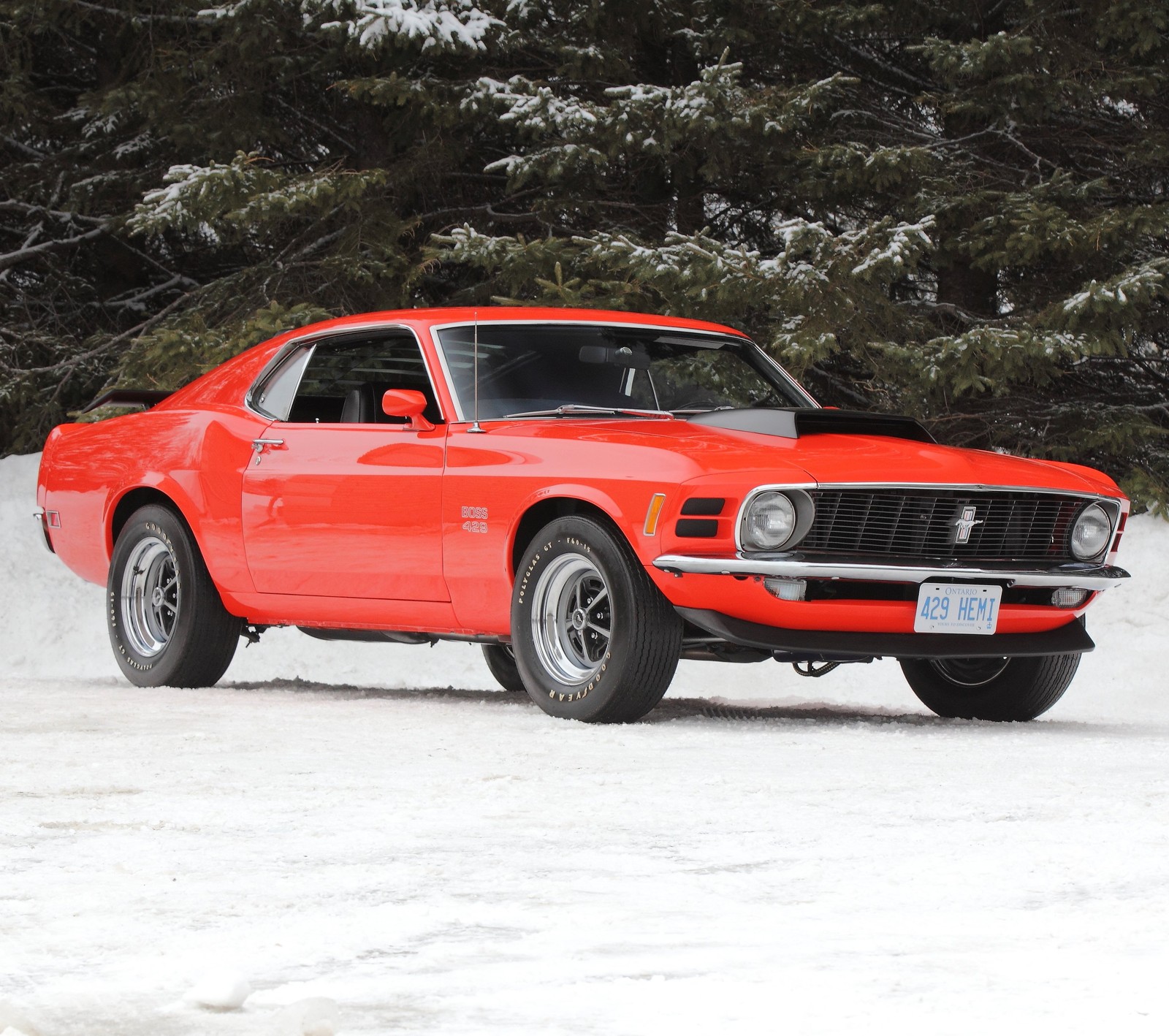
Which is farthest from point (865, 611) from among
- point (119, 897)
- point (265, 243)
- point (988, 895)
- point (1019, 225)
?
point (265, 243)

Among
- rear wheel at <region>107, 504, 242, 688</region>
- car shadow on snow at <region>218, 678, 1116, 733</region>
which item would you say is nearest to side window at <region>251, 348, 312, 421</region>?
rear wheel at <region>107, 504, 242, 688</region>

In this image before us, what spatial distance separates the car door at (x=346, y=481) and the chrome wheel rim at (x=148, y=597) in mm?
826

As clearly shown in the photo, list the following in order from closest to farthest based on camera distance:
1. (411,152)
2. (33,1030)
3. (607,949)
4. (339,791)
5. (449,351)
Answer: (33,1030) → (607,949) → (339,791) → (449,351) → (411,152)

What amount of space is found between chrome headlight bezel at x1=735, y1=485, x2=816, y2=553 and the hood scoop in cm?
53

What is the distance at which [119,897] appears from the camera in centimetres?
359

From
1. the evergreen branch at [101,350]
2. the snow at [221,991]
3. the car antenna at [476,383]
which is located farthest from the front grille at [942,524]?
the evergreen branch at [101,350]

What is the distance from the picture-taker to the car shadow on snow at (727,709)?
7.25 m

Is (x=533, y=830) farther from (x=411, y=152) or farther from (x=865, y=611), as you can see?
(x=411, y=152)

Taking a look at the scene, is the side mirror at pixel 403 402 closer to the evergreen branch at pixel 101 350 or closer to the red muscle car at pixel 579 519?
the red muscle car at pixel 579 519

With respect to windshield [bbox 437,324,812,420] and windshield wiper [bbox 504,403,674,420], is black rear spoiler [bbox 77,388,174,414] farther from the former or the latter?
→ windshield wiper [bbox 504,403,674,420]

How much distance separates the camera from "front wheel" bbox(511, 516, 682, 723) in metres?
6.41

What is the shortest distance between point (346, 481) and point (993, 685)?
2853 mm

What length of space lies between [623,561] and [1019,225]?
26.7 ft

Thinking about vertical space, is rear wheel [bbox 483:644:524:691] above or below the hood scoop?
below
